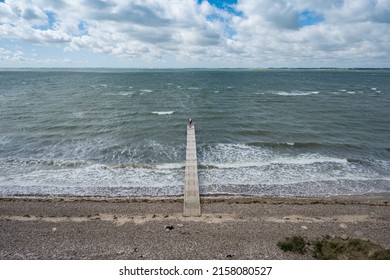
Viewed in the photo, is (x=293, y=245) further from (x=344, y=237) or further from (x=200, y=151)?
(x=200, y=151)

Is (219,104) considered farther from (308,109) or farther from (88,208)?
(88,208)

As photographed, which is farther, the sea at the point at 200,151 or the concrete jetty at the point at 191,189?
the sea at the point at 200,151

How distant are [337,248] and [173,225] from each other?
29.2ft

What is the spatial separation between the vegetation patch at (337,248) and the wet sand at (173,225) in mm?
437

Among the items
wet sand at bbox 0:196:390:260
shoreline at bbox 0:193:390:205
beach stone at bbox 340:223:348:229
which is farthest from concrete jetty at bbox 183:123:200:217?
beach stone at bbox 340:223:348:229

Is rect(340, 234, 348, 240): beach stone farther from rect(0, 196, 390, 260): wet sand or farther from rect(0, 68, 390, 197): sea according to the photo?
rect(0, 68, 390, 197): sea

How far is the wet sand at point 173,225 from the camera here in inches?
491

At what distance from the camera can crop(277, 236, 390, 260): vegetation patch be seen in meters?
11.7

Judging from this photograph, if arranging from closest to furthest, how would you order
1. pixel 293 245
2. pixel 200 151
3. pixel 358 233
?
pixel 293 245
pixel 358 233
pixel 200 151

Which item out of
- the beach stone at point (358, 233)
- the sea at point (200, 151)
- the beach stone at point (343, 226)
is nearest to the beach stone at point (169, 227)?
the sea at point (200, 151)

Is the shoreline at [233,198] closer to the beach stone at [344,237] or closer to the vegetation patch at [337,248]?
the beach stone at [344,237]

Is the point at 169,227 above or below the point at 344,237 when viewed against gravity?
below

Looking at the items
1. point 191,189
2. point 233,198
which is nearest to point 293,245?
point 233,198

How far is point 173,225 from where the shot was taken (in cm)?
1491
